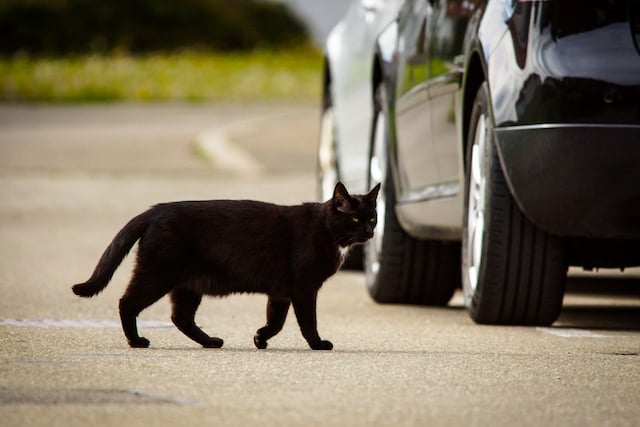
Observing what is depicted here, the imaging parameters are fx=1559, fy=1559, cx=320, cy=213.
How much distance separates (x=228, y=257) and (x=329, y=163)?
185 inches

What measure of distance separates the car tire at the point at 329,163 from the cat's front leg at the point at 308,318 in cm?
423

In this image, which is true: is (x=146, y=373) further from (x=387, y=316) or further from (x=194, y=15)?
(x=194, y=15)

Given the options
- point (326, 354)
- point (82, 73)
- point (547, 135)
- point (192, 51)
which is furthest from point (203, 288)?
point (192, 51)

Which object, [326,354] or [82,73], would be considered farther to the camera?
[82,73]

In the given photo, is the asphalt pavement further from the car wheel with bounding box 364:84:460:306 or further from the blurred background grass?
the blurred background grass

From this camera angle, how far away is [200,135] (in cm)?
2191

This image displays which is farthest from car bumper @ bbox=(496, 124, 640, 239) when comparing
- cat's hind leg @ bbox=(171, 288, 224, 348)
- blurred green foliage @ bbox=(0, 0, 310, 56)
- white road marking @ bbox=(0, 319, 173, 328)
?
blurred green foliage @ bbox=(0, 0, 310, 56)

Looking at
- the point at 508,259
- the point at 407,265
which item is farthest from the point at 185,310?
the point at 407,265

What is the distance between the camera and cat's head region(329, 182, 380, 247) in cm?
611

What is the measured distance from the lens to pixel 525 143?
20.0ft

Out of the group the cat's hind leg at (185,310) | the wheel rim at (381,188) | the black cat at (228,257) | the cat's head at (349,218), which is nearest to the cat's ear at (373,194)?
the cat's head at (349,218)

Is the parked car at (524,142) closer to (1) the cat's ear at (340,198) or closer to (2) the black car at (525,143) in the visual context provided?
(2) the black car at (525,143)

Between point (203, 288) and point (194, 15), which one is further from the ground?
point (203, 288)

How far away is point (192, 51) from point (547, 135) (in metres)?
36.7
